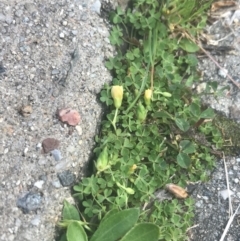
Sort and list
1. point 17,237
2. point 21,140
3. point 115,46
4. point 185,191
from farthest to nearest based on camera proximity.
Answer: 1. point 115,46
2. point 185,191
3. point 21,140
4. point 17,237

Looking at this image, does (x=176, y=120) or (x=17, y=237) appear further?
(x=176, y=120)

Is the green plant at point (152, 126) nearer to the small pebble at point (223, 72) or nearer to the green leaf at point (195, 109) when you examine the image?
the green leaf at point (195, 109)

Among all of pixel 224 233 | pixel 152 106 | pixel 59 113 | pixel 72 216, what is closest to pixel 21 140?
pixel 59 113

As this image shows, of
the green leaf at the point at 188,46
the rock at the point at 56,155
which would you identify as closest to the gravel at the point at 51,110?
the rock at the point at 56,155

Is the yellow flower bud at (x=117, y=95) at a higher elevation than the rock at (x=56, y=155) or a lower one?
higher

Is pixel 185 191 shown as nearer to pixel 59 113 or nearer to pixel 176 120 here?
pixel 176 120
